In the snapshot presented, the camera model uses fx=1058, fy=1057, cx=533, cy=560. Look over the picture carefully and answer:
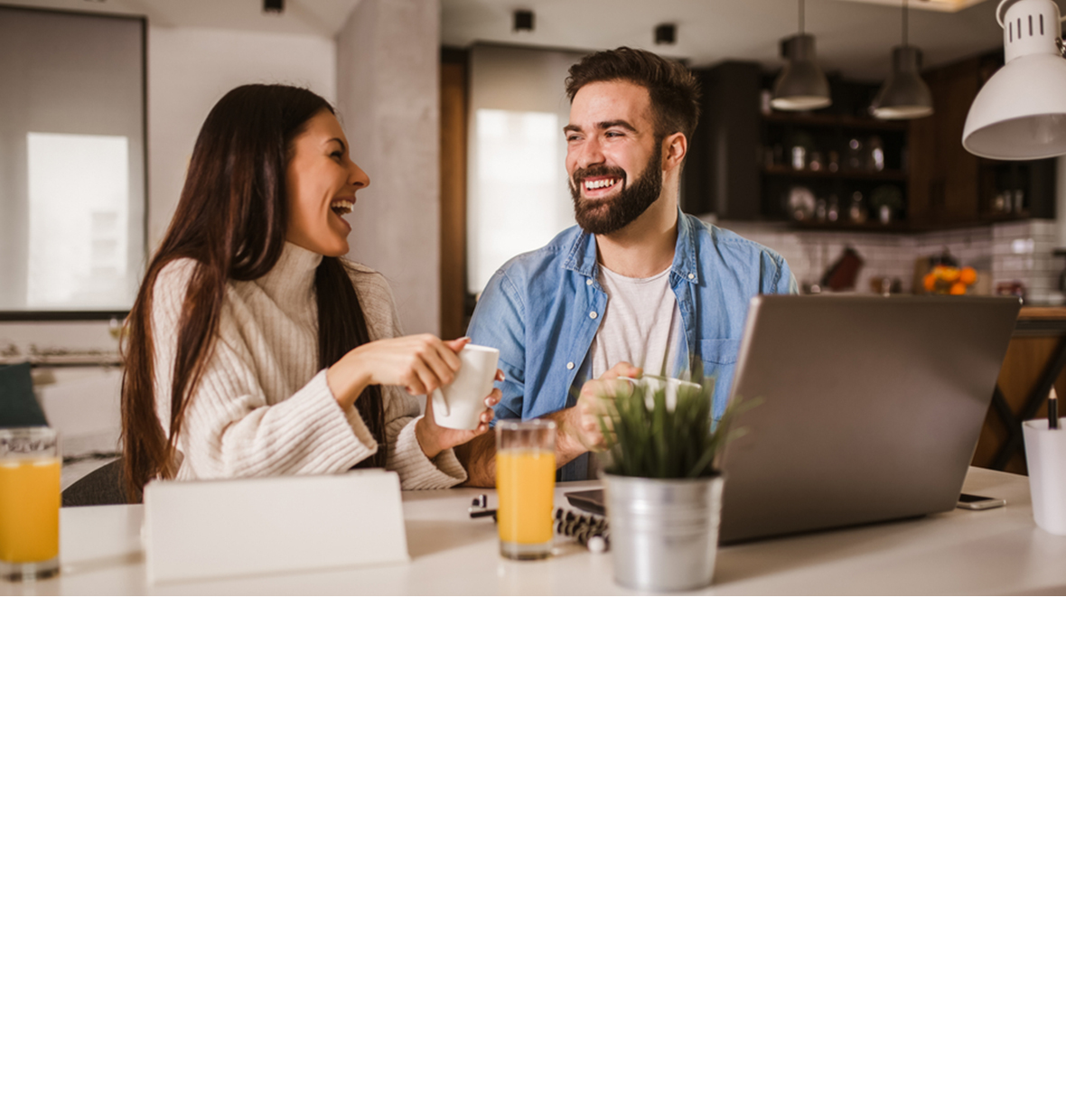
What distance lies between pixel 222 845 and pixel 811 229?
238 inches

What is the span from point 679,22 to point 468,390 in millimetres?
4845

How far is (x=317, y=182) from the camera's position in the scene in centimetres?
167

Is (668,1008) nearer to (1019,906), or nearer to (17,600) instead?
(1019,906)

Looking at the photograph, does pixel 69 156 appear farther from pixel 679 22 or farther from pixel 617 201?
pixel 617 201

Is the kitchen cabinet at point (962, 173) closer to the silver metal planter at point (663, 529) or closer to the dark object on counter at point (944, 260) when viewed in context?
the dark object on counter at point (944, 260)

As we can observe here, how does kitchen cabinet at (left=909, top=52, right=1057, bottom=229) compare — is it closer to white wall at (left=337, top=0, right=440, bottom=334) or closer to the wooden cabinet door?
the wooden cabinet door

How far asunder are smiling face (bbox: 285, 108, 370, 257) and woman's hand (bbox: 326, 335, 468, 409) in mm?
480

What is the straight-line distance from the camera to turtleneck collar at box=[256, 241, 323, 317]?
1709mm

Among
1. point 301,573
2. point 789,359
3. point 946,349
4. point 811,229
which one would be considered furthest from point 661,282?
point 811,229

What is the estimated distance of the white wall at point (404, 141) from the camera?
4.32 m

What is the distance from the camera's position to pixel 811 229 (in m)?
6.26

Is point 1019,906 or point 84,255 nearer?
point 1019,906

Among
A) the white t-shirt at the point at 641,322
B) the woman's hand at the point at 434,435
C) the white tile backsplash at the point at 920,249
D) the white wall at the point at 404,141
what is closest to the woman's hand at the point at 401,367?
the woman's hand at the point at 434,435

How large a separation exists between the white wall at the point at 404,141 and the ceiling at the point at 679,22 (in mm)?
535
